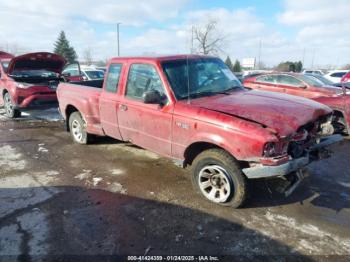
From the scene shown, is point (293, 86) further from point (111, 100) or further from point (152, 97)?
point (152, 97)

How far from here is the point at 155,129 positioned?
4660mm

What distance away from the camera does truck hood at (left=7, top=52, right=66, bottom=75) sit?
930 cm

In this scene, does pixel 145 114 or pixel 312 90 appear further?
pixel 312 90

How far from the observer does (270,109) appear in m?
3.99

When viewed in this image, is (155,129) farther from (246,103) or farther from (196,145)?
(246,103)

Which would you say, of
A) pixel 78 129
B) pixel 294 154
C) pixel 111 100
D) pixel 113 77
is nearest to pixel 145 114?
pixel 111 100

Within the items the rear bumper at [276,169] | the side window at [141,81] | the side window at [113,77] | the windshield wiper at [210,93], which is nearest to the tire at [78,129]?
the side window at [113,77]

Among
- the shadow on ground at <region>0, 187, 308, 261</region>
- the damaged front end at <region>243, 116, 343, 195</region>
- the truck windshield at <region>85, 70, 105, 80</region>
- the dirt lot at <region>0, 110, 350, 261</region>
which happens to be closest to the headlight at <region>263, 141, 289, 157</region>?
the damaged front end at <region>243, 116, 343, 195</region>

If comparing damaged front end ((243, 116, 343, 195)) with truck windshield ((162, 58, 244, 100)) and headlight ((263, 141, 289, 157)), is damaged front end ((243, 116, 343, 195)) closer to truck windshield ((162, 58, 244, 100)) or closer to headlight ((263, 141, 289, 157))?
headlight ((263, 141, 289, 157))

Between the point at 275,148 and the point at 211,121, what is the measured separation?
837mm

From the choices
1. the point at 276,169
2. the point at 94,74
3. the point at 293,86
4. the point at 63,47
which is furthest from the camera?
the point at 63,47

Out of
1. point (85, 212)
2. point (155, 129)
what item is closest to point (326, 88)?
point (155, 129)

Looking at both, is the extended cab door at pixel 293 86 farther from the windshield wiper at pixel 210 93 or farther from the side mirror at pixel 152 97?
the side mirror at pixel 152 97

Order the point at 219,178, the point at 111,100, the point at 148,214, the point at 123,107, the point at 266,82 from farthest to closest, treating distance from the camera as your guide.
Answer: the point at 266,82 < the point at 111,100 < the point at 123,107 < the point at 219,178 < the point at 148,214
